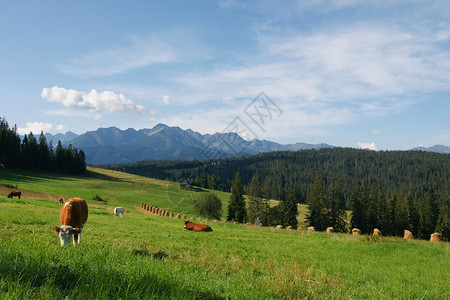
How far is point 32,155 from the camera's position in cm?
9581

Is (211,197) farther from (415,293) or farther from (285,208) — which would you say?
(415,293)

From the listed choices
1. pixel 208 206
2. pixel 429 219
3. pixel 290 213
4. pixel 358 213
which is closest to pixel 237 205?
pixel 208 206

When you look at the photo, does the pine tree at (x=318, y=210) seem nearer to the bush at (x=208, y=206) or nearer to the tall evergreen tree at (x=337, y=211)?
the tall evergreen tree at (x=337, y=211)

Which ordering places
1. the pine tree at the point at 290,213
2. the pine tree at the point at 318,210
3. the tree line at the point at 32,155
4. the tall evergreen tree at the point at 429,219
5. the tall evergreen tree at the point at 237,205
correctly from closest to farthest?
the pine tree at the point at 318,210 < the pine tree at the point at 290,213 < the tall evergreen tree at the point at 429,219 < the tall evergreen tree at the point at 237,205 < the tree line at the point at 32,155

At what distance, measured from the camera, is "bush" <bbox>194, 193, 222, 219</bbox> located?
64625 millimetres

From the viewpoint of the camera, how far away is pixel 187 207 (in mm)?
74062

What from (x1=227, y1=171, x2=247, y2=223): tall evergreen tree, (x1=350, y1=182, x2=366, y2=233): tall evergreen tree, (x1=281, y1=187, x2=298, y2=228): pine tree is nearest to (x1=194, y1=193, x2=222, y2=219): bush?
(x1=227, y1=171, x2=247, y2=223): tall evergreen tree

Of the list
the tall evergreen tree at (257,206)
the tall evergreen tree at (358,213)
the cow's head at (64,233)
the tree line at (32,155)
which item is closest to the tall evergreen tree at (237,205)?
the tall evergreen tree at (257,206)

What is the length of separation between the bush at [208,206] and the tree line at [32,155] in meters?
65.7

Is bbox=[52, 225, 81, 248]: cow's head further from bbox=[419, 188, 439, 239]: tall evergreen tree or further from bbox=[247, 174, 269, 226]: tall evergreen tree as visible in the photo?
bbox=[419, 188, 439, 239]: tall evergreen tree

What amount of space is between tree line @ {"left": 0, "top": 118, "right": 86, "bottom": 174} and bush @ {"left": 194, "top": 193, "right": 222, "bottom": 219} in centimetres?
6569

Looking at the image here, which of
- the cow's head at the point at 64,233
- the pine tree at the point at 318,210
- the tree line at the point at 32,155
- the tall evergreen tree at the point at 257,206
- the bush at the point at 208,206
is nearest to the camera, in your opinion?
the cow's head at the point at 64,233

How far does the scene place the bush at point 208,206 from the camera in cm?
6462

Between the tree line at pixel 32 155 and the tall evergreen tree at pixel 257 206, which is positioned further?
the tree line at pixel 32 155
